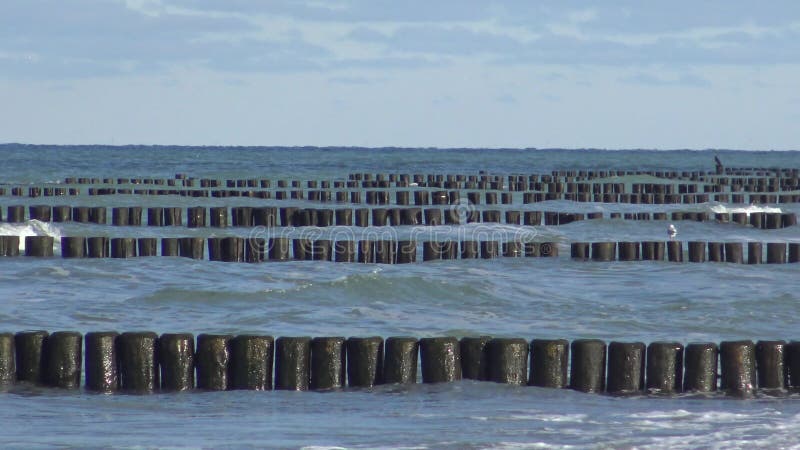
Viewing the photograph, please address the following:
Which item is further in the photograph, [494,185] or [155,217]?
[494,185]

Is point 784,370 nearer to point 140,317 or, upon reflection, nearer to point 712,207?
point 140,317

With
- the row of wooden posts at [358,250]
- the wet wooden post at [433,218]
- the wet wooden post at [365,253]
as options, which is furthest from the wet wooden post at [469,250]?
the wet wooden post at [433,218]

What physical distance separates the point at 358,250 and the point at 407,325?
6.44 meters

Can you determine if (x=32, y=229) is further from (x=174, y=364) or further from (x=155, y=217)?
(x=174, y=364)

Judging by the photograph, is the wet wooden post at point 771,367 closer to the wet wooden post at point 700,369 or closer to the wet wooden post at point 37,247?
the wet wooden post at point 700,369

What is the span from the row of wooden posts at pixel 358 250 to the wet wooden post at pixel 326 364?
9465 mm

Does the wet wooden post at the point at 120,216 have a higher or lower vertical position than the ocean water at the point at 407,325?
higher

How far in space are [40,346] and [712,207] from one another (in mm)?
30920

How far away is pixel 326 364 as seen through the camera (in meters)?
9.89

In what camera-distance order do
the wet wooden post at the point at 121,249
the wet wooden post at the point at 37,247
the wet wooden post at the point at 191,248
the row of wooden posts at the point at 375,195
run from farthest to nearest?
the row of wooden posts at the point at 375,195, the wet wooden post at the point at 37,247, the wet wooden post at the point at 191,248, the wet wooden post at the point at 121,249

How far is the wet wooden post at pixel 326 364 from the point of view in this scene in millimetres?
9883

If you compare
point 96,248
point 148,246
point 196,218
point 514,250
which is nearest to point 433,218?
point 196,218

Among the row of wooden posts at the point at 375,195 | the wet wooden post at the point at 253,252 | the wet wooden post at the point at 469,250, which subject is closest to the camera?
the wet wooden post at the point at 253,252

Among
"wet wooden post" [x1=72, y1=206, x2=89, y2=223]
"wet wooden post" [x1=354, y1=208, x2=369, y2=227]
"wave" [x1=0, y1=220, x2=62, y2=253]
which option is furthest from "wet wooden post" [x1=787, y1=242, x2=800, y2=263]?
"wet wooden post" [x1=72, y1=206, x2=89, y2=223]
